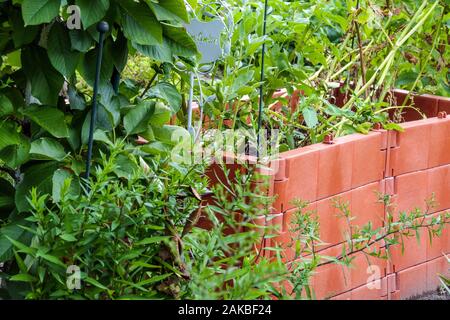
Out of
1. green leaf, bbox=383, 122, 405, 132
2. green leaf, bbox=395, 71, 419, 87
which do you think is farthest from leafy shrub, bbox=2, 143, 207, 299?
green leaf, bbox=395, 71, 419, 87

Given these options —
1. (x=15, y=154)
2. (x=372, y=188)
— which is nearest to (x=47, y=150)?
(x=15, y=154)

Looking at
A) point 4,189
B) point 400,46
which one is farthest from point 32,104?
point 400,46

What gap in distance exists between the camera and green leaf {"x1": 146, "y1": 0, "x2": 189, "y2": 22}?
108 inches

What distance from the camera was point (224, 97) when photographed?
3.56m

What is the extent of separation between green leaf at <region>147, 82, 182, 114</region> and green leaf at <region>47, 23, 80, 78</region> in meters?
0.39

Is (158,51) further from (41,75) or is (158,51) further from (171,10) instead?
(41,75)

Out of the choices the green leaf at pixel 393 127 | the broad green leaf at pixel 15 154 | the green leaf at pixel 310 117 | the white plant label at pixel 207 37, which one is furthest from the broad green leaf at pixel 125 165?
the green leaf at pixel 393 127

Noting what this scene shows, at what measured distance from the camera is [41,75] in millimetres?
2740

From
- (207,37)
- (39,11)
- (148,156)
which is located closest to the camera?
(39,11)

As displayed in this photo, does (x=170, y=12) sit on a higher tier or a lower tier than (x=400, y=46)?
lower

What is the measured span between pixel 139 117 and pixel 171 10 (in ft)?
1.05

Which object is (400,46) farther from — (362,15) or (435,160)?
(435,160)

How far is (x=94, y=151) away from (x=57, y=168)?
0.13 metres
